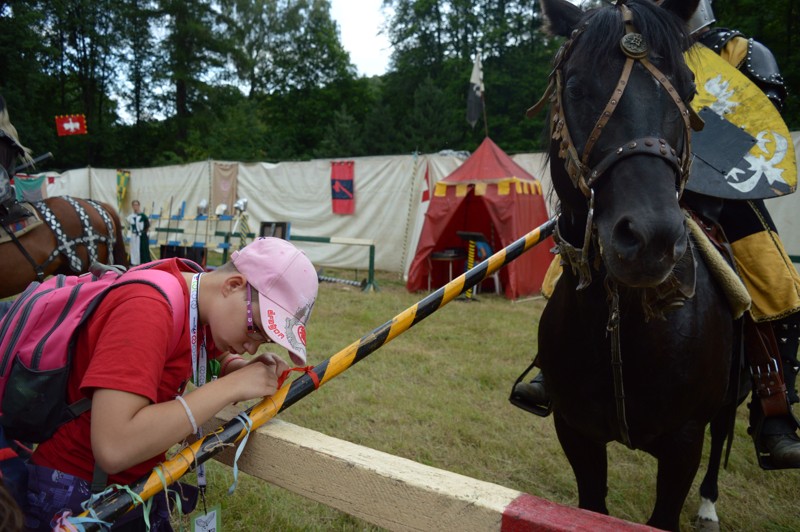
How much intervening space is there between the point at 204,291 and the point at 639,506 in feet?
9.44

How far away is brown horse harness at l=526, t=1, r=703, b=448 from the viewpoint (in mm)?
1503

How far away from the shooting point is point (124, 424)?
126cm

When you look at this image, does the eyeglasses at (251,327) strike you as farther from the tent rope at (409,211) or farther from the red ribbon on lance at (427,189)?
the tent rope at (409,211)

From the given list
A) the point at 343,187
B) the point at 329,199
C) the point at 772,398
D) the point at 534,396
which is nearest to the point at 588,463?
the point at 534,396

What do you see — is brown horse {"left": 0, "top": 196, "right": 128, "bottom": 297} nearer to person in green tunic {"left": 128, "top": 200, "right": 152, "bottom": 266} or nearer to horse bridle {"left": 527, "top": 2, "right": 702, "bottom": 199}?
horse bridle {"left": 527, "top": 2, "right": 702, "bottom": 199}

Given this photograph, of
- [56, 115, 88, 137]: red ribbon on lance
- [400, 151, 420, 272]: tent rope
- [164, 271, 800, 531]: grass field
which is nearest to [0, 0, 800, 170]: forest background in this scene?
[56, 115, 88, 137]: red ribbon on lance

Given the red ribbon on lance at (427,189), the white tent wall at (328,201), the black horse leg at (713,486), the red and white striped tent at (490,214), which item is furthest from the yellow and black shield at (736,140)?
the white tent wall at (328,201)

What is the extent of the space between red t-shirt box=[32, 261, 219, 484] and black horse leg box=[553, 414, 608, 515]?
159 cm

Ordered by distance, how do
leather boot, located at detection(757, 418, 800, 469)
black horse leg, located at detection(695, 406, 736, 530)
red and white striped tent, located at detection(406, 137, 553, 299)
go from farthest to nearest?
red and white striped tent, located at detection(406, 137, 553, 299) → black horse leg, located at detection(695, 406, 736, 530) → leather boot, located at detection(757, 418, 800, 469)

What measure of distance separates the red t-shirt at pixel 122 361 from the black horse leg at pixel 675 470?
172 centimetres

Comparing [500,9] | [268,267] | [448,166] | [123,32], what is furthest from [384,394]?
[123,32]

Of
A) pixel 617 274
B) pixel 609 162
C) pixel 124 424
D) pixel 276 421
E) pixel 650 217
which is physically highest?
pixel 609 162

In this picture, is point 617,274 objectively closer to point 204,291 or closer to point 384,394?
point 204,291

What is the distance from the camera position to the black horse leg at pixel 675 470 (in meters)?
2.04
